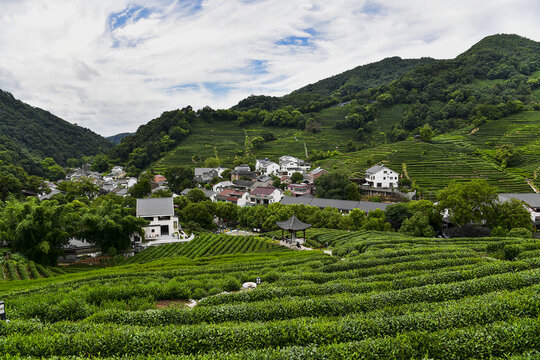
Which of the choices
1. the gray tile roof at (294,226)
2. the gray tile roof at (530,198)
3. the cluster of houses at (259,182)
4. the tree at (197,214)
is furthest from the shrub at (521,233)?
the tree at (197,214)

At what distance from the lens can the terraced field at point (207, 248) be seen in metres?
32.3

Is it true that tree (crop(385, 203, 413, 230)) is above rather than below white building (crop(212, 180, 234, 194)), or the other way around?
below

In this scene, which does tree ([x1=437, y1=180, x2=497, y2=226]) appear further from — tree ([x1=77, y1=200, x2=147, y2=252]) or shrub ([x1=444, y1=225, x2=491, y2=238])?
tree ([x1=77, y1=200, x2=147, y2=252])

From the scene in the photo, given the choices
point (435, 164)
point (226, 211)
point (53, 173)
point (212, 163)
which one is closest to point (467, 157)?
point (435, 164)

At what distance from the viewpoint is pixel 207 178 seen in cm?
8831

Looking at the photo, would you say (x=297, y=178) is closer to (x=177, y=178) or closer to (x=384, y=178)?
(x=384, y=178)

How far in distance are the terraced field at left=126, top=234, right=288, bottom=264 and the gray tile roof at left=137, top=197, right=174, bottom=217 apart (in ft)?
19.9

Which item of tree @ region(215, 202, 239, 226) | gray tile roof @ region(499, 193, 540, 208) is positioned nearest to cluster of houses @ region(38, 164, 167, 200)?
tree @ region(215, 202, 239, 226)

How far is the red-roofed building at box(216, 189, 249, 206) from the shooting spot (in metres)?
64.9

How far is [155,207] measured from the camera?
4100 cm

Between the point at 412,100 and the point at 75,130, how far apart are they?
192418 millimetres

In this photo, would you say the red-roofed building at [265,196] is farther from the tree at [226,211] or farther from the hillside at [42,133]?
the hillside at [42,133]

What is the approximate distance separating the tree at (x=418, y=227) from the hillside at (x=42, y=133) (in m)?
159

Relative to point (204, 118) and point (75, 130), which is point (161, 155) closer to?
point (204, 118)
